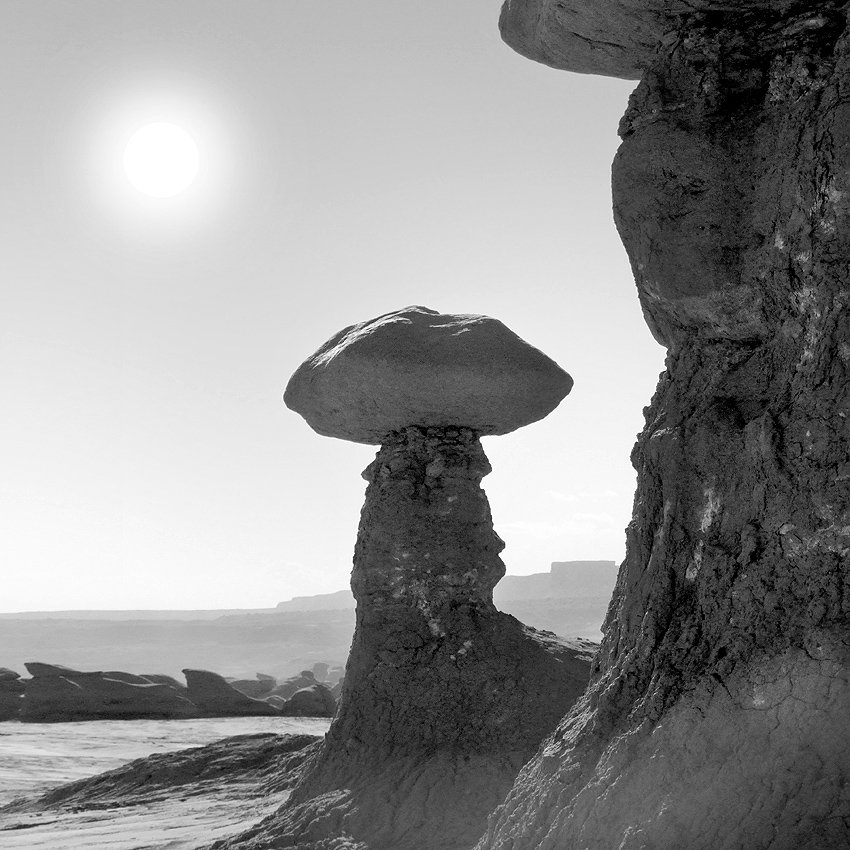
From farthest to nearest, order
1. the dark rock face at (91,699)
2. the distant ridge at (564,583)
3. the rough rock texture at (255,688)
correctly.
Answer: the distant ridge at (564,583), the rough rock texture at (255,688), the dark rock face at (91,699)

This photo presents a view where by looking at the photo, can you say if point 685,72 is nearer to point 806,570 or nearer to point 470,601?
point 806,570

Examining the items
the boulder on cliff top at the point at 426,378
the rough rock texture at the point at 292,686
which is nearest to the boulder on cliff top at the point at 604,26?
the boulder on cliff top at the point at 426,378

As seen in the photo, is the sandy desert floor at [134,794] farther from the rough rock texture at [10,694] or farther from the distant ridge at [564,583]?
the distant ridge at [564,583]

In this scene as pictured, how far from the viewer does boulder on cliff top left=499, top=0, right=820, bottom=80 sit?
13.9 feet

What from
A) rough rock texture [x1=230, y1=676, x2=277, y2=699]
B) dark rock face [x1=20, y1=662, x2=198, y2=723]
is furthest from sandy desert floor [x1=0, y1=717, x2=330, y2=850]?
rough rock texture [x1=230, y1=676, x2=277, y2=699]

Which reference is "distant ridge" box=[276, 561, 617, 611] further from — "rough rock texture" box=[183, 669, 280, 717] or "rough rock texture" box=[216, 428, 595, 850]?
"rough rock texture" box=[216, 428, 595, 850]

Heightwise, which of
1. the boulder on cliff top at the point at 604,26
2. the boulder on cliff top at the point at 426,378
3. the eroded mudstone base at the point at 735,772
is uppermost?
the boulder on cliff top at the point at 604,26

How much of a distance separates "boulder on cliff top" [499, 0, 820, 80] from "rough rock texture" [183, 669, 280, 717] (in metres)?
16.0

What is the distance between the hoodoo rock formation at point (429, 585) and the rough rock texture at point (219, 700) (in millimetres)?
11942

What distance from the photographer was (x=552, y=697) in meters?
7.57

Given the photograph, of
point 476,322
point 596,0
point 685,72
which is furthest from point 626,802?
point 476,322

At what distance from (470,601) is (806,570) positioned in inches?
193

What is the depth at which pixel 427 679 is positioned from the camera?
7.64 meters

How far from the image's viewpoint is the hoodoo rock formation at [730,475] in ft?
10.3
